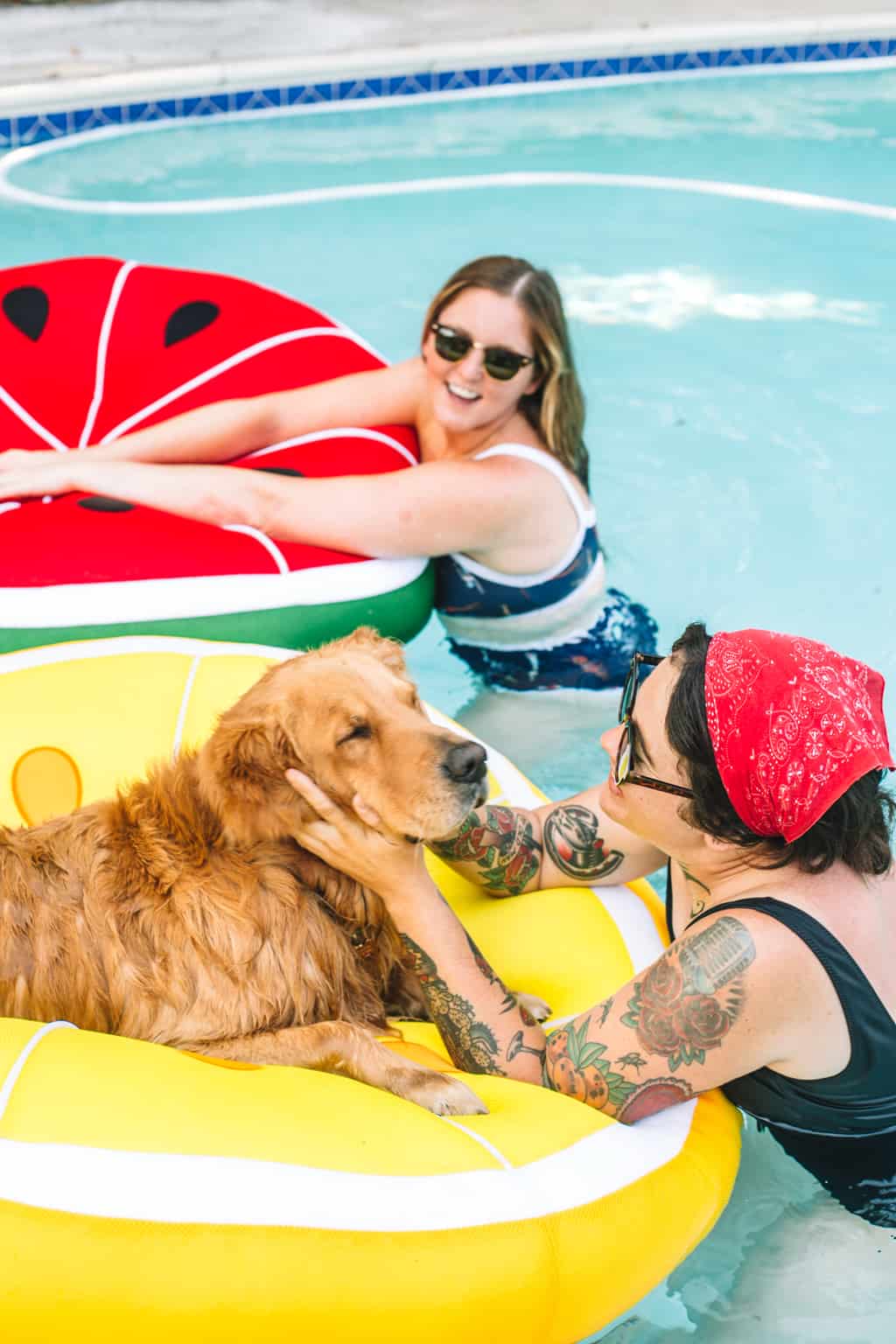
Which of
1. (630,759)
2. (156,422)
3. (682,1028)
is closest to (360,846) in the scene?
(630,759)

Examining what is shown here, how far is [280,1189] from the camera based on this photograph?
6.68ft

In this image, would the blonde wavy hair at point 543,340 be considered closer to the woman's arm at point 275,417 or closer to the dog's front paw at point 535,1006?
the woman's arm at point 275,417

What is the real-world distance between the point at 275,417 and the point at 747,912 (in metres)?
2.73

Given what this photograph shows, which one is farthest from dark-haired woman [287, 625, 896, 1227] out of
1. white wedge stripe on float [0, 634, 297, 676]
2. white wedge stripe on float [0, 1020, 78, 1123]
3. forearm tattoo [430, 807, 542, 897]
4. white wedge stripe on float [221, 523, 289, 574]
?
white wedge stripe on float [221, 523, 289, 574]

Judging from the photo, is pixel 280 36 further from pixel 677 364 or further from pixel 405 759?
pixel 405 759

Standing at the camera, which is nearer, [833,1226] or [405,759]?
[405,759]

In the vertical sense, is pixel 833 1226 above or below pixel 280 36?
below

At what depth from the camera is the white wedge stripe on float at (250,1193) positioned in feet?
6.55

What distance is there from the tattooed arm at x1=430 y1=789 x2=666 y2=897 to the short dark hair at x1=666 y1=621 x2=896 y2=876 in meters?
0.61

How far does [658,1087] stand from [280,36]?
10.2 m

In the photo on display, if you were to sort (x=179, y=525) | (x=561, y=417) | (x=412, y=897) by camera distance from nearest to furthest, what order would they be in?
(x=412, y=897) → (x=179, y=525) → (x=561, y=417)

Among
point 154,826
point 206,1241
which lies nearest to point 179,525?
point 154,826

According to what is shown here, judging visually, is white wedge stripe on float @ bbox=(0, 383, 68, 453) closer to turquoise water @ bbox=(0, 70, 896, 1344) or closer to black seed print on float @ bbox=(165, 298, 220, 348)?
black seed print on float @ bbox=(165, 298, 220, 348)

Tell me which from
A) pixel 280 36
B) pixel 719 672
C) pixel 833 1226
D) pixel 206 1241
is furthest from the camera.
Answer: pixel 280 36
